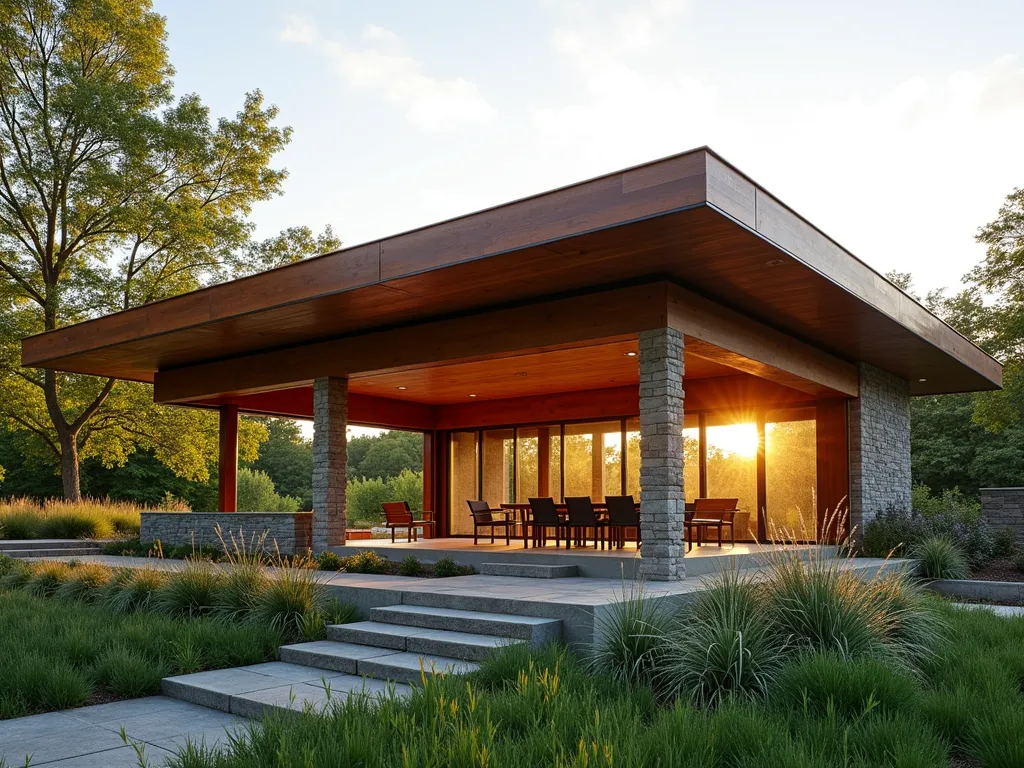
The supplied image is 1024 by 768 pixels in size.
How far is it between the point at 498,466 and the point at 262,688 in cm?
1180

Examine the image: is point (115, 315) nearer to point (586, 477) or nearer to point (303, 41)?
point (303, 41)

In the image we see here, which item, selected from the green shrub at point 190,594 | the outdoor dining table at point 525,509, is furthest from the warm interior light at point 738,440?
the green shrub at point 190,594

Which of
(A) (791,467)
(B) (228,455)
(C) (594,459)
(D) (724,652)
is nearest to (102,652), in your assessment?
(D) (724,652)

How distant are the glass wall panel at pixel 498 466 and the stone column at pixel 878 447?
6.77 metres

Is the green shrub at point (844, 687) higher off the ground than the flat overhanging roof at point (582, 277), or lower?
lower

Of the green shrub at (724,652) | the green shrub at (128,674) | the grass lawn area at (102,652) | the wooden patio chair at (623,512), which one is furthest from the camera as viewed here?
the wooden patio chair at (623,512)

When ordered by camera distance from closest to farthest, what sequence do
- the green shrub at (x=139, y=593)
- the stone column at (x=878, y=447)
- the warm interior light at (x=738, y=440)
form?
the green shrub at (x=139, y=593) < the stone column at (x=878, y=447) < the warm interior light at (x=738, y=440)

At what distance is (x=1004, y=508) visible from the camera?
14.1 meters

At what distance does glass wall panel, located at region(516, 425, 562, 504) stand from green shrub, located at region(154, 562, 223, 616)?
8.61 metres

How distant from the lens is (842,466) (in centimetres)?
1338

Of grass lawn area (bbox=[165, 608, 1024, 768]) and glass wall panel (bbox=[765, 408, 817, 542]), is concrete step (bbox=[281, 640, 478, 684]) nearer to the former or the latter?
grass lawn area (bbox=[165, 608, 1024, 768])

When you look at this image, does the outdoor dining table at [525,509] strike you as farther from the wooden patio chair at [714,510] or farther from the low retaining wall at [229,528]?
the low retaining wall at [229,528]

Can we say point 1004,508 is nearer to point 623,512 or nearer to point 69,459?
point 623,512

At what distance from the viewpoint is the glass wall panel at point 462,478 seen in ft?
59.4
